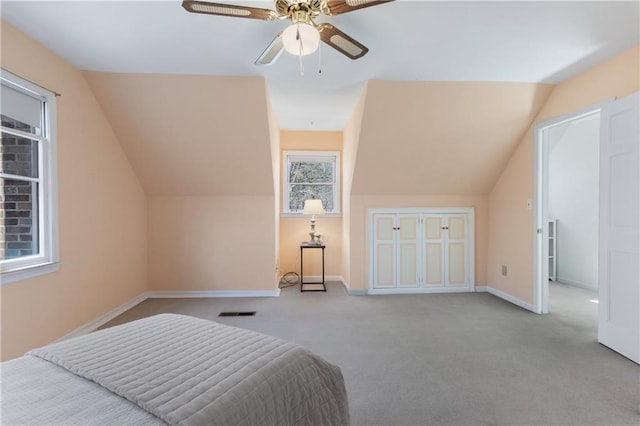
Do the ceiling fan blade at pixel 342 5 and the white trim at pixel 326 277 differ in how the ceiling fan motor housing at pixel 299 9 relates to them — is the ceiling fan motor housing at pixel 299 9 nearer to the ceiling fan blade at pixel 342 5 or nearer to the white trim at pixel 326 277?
the ceiling fan blade at pixel 342 5

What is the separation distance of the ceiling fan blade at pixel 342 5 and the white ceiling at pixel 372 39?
1.65 feet

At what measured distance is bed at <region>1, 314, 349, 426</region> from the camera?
2.77 ft

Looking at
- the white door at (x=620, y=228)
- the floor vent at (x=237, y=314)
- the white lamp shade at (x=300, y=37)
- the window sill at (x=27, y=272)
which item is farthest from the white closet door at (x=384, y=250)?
the window sill at (x=27, y=272)

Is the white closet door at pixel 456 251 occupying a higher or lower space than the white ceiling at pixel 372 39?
lower

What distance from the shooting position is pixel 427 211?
14.0ft

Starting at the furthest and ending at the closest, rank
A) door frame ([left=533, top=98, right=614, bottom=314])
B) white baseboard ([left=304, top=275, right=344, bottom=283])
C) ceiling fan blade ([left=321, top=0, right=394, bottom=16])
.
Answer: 1. white baseboard ([left=304, top=275, right=344, bottom=283])
2. door frame ([left=533, top=98, right=614, bottom=314])
3. ceiling fan blade ([left=321, top=0, right=394, bottom=16])

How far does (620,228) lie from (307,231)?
364 centimetres

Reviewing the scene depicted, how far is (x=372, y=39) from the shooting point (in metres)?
2.39

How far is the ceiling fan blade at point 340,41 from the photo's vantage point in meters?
1.78

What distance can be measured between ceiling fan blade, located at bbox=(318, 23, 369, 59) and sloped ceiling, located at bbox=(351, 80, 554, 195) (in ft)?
4.04

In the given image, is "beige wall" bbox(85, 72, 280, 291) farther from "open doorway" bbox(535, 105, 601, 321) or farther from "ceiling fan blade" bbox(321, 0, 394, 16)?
"open doorway" bbox(535, 105, 601, 321)

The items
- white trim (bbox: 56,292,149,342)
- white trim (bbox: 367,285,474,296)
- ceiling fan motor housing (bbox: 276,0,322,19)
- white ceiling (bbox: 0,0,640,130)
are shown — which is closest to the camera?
ceiling fan motor housing (bbox: 276,0,322,19)

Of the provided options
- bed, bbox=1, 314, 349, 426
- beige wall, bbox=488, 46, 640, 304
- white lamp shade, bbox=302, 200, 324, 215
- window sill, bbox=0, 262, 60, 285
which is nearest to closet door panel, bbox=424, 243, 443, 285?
beige wall, bbox=488, 46, 640, 304

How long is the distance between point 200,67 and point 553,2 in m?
2.81
